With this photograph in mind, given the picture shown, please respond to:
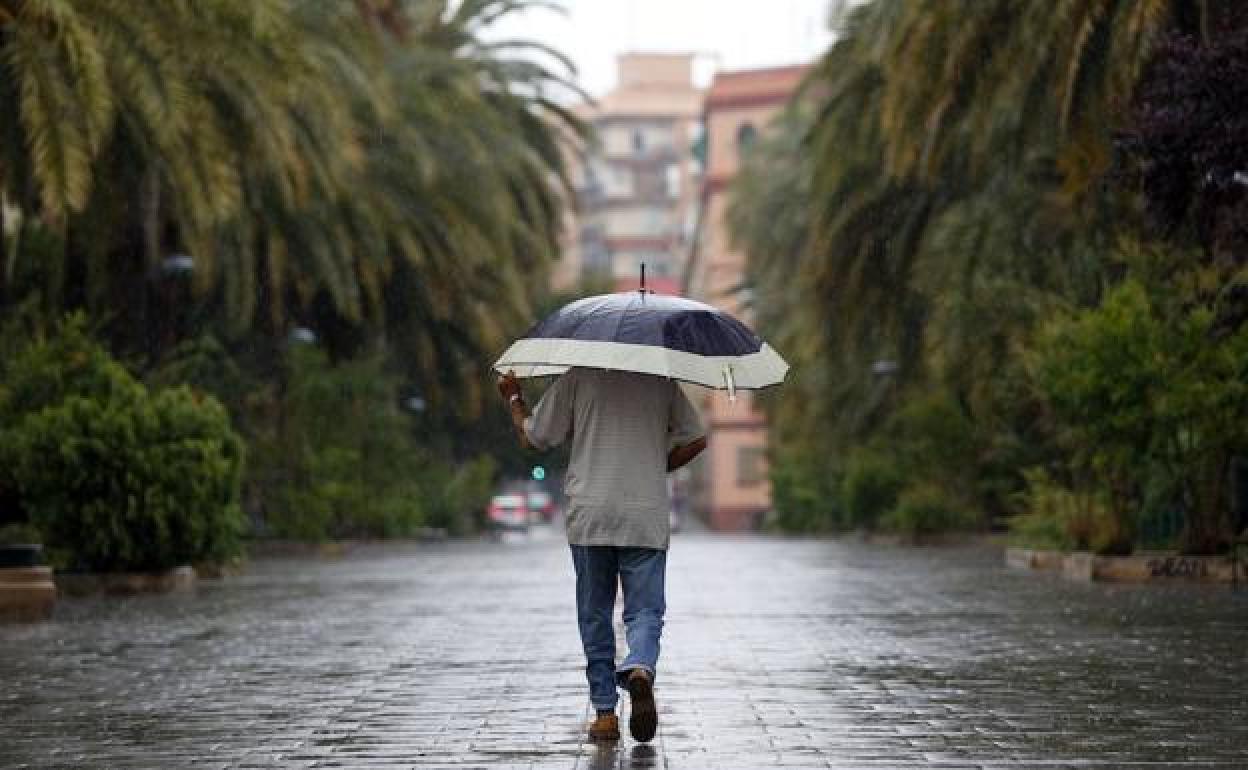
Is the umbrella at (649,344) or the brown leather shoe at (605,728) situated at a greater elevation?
the umbrella at (649,344)

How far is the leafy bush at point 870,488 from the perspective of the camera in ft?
146

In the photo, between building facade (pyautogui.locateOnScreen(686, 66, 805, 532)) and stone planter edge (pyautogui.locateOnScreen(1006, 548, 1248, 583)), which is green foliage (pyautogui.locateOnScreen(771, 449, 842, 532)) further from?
building facade (pyautogui.locateOnScreen(686, 66, 805, 532))

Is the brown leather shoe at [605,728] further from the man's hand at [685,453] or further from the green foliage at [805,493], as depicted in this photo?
the green foliage at [805,493]

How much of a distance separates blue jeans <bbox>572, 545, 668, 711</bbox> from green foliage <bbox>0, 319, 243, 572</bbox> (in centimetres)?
1264

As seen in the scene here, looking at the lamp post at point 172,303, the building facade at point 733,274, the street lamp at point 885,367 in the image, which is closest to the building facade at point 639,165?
the building facade at point 733,274

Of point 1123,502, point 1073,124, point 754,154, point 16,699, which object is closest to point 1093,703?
point 16,699

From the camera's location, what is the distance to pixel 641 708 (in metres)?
9.37

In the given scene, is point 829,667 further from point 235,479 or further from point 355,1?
point 355,1

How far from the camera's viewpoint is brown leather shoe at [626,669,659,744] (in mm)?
9367

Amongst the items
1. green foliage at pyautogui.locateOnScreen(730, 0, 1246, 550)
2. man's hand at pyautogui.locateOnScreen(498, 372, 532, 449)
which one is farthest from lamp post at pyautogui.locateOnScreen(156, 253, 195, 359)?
man's hand at pyautogui.locateOnScreen(498, 372, 532, 449)

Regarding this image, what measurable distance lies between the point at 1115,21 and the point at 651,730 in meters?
15.1

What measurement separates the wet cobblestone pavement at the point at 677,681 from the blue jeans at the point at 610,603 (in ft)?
0.95

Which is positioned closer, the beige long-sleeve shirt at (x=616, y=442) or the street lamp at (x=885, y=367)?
the beige long-sleeve shirt at (x=616, y=442)

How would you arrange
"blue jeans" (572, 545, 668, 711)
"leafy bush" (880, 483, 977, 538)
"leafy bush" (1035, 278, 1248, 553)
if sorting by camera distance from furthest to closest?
"leafy bush" (880, 483, 977, 538) → "leafy bush" (1035, 278, 1248, 553) → "blue jeans" (572, 545, 668, 711)
